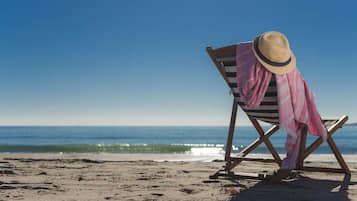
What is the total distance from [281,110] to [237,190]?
0.91 meters

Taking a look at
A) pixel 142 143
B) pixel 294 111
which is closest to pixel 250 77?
pixel 294 111

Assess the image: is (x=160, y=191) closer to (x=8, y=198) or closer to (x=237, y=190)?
(x=237, y=190)

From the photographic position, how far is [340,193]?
422cm

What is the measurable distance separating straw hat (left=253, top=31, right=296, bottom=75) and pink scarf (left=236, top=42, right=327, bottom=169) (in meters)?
0.05

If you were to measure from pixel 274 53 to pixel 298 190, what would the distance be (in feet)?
4.55

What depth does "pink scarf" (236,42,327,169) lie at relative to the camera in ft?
13.6

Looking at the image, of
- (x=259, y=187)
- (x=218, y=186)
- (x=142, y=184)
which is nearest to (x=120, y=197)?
(x=142, y=184)

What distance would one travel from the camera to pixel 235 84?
456cm

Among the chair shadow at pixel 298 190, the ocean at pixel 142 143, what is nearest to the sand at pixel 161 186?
the chair shadow at pixel 298 190

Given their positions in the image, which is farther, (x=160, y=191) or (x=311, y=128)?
(x=311, y=128)

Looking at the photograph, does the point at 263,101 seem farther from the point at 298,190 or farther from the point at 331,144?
the point at 331,144

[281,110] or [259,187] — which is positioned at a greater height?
[281,110]

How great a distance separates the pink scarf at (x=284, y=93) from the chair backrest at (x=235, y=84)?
95mm

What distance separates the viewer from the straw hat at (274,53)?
4141 millimetres
